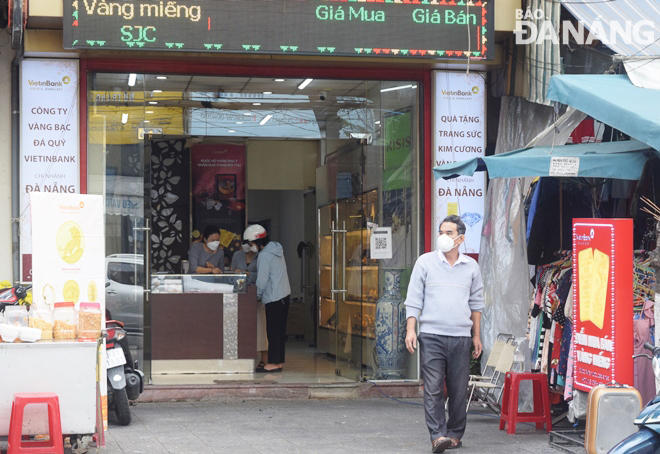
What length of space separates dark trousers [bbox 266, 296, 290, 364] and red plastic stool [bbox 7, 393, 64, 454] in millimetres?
5549

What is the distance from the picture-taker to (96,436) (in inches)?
271

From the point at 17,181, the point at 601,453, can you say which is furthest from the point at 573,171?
the point at 17,181

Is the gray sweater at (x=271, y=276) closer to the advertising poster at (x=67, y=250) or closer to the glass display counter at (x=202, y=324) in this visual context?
the glass display counter at (x=202, y=324)

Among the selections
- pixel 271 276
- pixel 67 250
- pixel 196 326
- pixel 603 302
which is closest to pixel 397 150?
pixel 271 276

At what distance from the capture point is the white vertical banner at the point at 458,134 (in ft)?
33.4

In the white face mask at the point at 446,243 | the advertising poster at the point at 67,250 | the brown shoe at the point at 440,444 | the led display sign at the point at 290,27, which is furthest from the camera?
the led display sign at the point at 290,27

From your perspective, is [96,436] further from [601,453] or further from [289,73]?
[289,73]

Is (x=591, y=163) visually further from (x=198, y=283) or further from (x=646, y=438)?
(x=198, y=283)

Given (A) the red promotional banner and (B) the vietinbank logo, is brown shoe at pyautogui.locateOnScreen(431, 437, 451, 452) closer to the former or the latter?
(A) the red promotional banner

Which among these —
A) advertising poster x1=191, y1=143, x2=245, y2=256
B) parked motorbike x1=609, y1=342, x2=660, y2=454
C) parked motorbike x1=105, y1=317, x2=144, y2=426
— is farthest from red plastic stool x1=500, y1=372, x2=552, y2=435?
advertising poster x1=191, y1=143, x2=245, y2=256

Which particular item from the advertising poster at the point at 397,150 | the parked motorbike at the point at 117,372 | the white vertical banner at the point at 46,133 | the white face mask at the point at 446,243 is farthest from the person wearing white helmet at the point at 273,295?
the white face mask at the point at 446,243

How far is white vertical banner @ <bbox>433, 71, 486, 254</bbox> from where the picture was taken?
1020 cm

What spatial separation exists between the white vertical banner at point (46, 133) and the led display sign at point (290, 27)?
0.95m

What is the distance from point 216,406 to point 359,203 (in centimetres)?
288
